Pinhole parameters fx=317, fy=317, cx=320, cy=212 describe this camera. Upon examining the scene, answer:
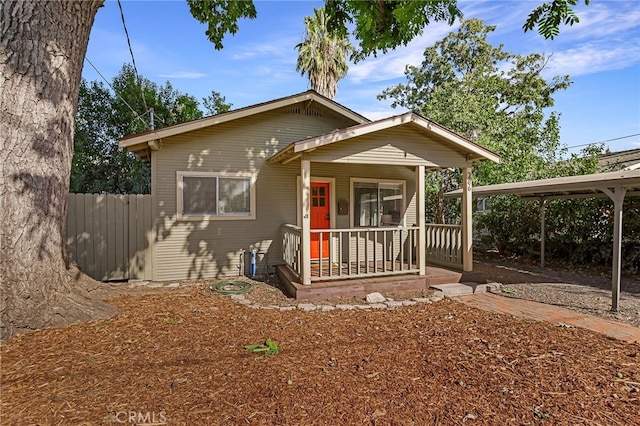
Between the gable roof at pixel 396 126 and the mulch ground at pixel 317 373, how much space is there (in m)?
2.94

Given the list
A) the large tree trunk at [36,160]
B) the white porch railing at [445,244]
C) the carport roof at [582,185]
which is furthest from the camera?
the white porch railing at [445,244]

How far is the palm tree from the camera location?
14930 millimetres

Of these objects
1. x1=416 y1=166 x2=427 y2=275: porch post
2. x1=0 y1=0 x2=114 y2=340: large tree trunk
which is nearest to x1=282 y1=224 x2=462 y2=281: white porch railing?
x1=416 y1=166 x2=427 y2=275: porch post

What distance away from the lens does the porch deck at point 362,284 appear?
5.59 metres

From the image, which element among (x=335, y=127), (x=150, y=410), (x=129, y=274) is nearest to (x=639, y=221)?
(x=335, y=127)

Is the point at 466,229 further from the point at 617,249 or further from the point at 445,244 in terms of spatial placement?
the point at 617,249

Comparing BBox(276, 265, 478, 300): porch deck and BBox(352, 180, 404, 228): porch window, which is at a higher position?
BBox(352, 180, 404, 228): porch window

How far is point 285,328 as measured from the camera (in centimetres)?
414

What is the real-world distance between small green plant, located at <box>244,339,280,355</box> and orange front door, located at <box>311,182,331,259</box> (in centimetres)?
442

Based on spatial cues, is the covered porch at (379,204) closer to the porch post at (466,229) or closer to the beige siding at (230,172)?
the porch post at (466,229)

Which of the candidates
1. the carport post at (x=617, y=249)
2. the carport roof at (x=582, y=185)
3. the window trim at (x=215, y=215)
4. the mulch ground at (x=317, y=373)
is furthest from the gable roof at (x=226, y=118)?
the carport post at (x=617, y=249)

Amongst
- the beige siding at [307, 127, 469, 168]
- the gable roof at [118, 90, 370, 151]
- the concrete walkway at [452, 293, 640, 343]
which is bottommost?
the concrete walkway at [452, 293, 640, 343]

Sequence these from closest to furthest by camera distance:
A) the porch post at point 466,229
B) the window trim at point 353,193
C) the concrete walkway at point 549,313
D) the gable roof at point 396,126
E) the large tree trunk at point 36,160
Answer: the large tree trunk at point 36,160
the concrete walkway at point 549,313
the gable roof at point 396,126
the porch post at point 466,229
the window trim at point 353,193

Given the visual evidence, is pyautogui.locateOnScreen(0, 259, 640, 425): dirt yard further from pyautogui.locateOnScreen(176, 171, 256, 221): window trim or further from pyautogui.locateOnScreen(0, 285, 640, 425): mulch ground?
pyautogui.locateOnScreen(176, 171, 256, 221): window trim
